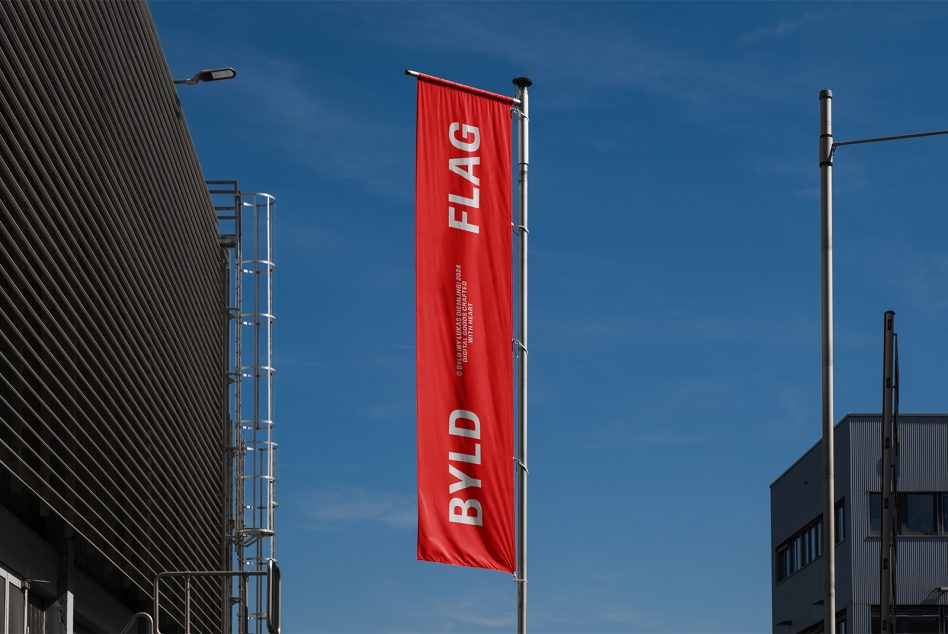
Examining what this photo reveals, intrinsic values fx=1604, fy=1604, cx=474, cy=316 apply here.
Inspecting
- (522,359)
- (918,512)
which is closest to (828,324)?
(522,359)

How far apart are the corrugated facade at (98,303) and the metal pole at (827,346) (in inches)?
363

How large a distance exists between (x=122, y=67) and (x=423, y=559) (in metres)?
12.8

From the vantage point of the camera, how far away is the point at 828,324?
1780 centimetres

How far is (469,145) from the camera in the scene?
1800 cm

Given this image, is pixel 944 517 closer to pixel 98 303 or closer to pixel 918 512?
pixel 918 512

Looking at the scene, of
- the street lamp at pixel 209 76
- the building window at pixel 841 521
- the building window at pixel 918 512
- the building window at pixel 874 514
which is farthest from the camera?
the building window at pixel 841 521

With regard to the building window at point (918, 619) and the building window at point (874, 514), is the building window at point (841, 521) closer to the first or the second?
the building window at point (874, 514)

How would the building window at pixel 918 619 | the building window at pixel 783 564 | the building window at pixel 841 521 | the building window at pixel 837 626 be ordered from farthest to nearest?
1. the building window at pixel 783 564
2. the building window at pixel 837 626
3. the building window at pixel 841 521
4. the building window at pixel 918 619

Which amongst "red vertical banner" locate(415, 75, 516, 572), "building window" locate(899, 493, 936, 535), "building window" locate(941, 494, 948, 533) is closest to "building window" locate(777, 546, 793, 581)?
"building window" locate(899, 493, 936, 535)

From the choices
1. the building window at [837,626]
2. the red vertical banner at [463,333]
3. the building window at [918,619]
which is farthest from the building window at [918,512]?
the red vertical banner at [463,333]

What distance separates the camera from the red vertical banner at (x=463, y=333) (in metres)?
17.0

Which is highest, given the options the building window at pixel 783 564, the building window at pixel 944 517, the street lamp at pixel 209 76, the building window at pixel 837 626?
→ the street lamp at pixel 209 76

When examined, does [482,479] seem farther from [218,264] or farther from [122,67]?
[218,264]

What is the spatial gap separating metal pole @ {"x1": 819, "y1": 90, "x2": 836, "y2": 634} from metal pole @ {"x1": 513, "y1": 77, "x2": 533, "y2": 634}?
322cm
